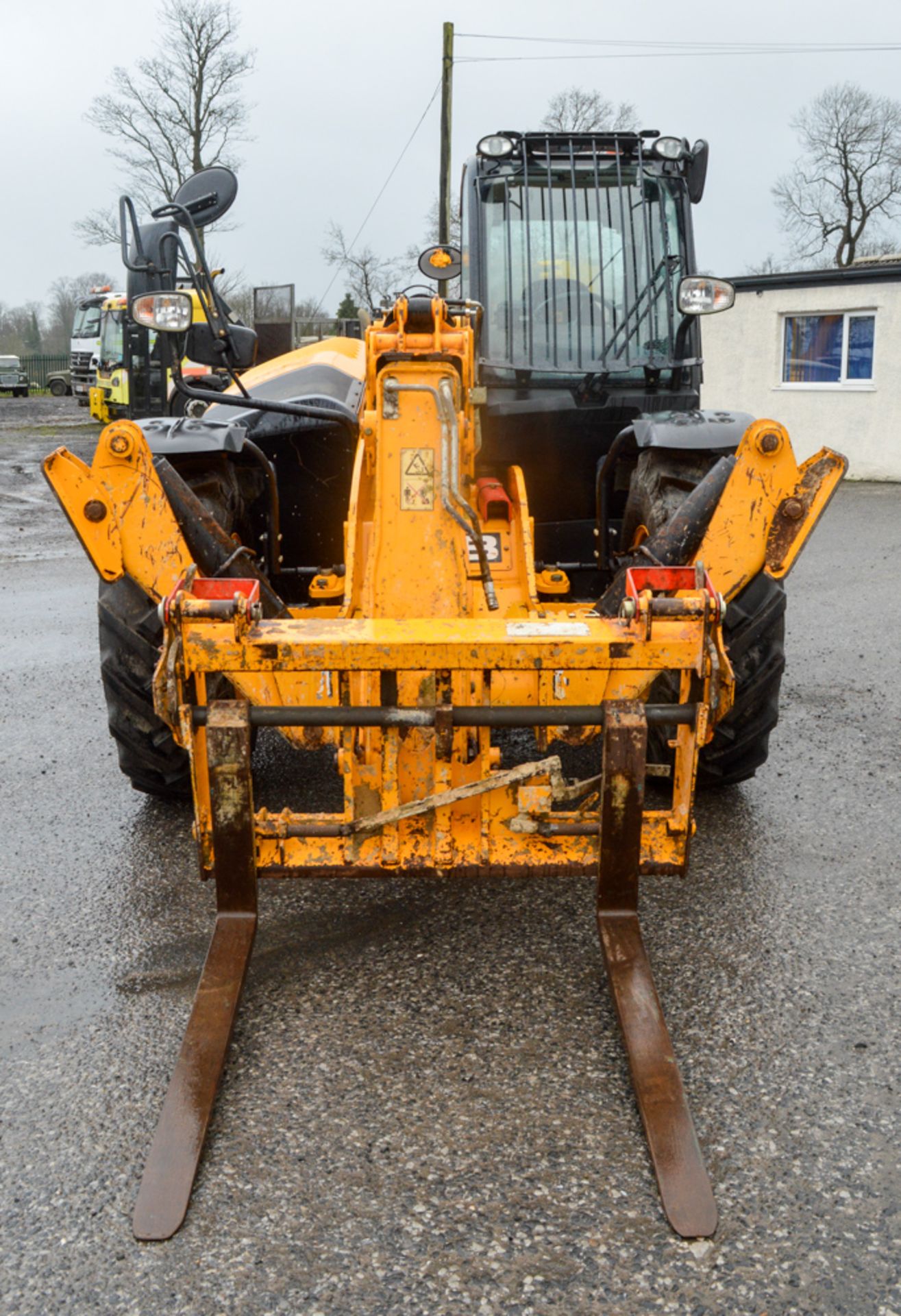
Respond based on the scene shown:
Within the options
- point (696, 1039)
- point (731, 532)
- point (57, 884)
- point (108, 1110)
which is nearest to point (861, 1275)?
point (696, 1039)

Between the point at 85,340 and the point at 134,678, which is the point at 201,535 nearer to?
the point at 134,678

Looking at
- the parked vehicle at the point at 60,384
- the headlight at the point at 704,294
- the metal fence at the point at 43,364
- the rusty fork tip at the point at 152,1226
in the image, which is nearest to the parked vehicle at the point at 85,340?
the parked vehicle at the point at 60,384

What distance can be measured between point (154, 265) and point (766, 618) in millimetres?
2413

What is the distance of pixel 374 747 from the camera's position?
320 centimetres

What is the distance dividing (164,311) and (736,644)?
7.05 feet

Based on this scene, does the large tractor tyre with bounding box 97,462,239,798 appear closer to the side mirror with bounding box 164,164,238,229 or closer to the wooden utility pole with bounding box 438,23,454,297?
the side mirror with bounding box 164,164,238,229

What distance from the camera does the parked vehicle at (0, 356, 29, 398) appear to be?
43625 millimetres

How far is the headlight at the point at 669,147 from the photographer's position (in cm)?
521

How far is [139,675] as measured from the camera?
13.1 ft

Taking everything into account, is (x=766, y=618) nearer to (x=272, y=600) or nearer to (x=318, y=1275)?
(x=272, y=600)

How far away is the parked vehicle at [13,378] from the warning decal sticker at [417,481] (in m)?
44.0

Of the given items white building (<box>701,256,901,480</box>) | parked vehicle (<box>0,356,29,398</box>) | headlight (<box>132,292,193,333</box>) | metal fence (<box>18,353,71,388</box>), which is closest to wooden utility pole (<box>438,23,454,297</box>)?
white building (<box>701,256,901,480</box>)

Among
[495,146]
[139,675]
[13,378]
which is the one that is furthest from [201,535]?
[13,378]

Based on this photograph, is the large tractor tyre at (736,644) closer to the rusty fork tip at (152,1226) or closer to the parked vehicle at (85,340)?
the rusty fork tip at (152,1226)
